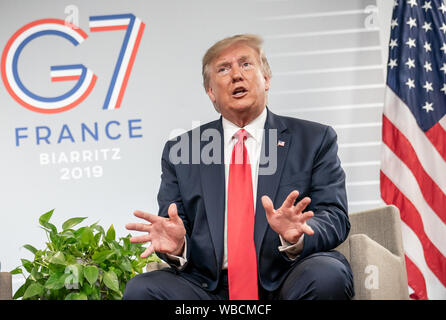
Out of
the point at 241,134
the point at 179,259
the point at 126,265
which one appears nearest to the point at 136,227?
the point at 179,259

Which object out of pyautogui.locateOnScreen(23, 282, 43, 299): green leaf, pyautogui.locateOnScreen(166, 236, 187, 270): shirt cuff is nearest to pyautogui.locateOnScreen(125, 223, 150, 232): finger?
pyautogui.locateOnScreen(166, 236, 187, 270): shirt cuff

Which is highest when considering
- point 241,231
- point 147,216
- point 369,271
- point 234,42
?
point 234,42

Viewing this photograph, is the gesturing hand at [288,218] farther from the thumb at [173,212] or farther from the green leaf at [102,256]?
the green leaf at [102,256]

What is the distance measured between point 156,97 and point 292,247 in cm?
218

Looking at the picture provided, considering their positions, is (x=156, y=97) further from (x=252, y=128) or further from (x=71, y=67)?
(x=252, y=128)

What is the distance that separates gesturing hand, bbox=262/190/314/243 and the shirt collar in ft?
1.83

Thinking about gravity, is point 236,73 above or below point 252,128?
above

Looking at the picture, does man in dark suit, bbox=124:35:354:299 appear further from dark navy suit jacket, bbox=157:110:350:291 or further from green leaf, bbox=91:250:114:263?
green leaf, bbox=91:250:114:263

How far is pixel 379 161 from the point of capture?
3697mm

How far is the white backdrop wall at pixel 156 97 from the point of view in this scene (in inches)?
147

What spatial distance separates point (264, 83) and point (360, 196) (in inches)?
60.9

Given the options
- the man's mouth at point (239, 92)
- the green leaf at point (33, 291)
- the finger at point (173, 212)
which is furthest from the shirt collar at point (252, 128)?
the green leaf at point (33, 291)

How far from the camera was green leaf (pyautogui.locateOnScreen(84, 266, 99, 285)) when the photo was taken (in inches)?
95.9

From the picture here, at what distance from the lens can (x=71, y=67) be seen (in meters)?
3.91
